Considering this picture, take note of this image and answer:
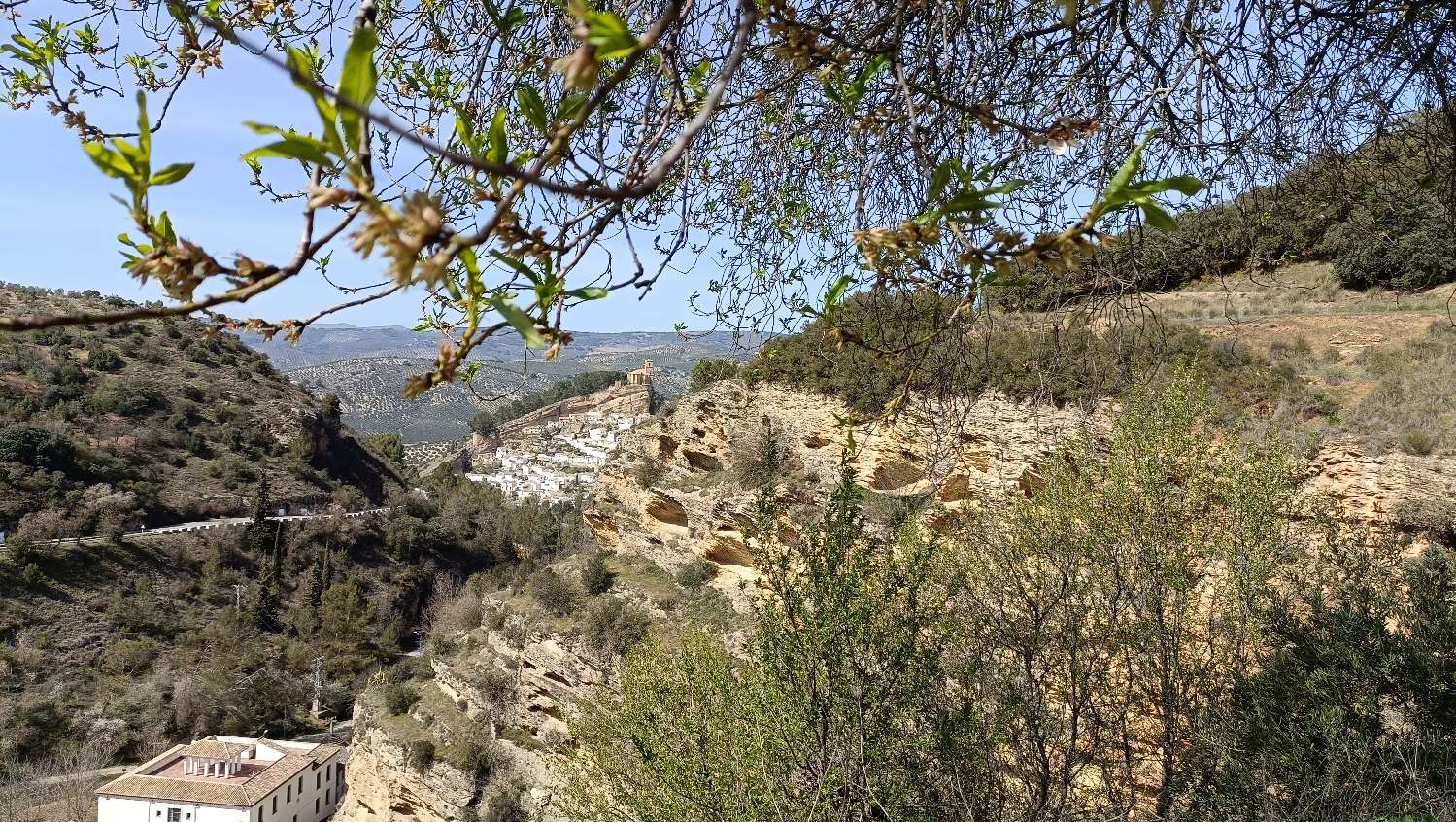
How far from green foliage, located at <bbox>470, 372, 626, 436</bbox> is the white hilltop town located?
1.17 m

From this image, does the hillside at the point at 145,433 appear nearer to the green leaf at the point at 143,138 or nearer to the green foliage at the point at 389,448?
the green foliage at the point at 389,448

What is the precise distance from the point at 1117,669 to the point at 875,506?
11.8ft

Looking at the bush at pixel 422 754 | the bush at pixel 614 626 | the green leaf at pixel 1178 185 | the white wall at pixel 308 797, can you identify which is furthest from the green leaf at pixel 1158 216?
the white wall at pixel 308 797

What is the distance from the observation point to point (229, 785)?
→ 1653cm

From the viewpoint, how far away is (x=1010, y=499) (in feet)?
24.0

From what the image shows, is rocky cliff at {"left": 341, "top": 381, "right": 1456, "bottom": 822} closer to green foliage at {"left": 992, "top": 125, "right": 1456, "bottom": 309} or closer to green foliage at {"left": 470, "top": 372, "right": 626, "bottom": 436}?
green foliage at {"left": 992, "top": 125, "right": 1456, "bottom": 309}

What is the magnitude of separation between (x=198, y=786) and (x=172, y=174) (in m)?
20.6

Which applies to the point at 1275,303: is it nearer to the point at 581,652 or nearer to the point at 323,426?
the point at 581,652

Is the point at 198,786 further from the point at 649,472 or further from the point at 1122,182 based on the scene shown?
the point at 1122,182

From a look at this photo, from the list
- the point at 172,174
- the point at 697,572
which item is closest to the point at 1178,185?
the point at 172,174

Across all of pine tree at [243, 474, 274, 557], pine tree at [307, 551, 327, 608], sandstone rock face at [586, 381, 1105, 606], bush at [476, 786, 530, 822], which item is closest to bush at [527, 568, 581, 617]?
sandstone rock face at [586, 381, 1105, 606]

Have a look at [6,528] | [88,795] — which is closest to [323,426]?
[6,528]

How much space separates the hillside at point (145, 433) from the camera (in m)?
23.6

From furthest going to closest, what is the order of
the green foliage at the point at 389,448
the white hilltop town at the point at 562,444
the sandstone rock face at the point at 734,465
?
the white hilltop town at the point at 562,444, the green foliage at the point at 389,448, the sandstone rock face at the point at 734,465
